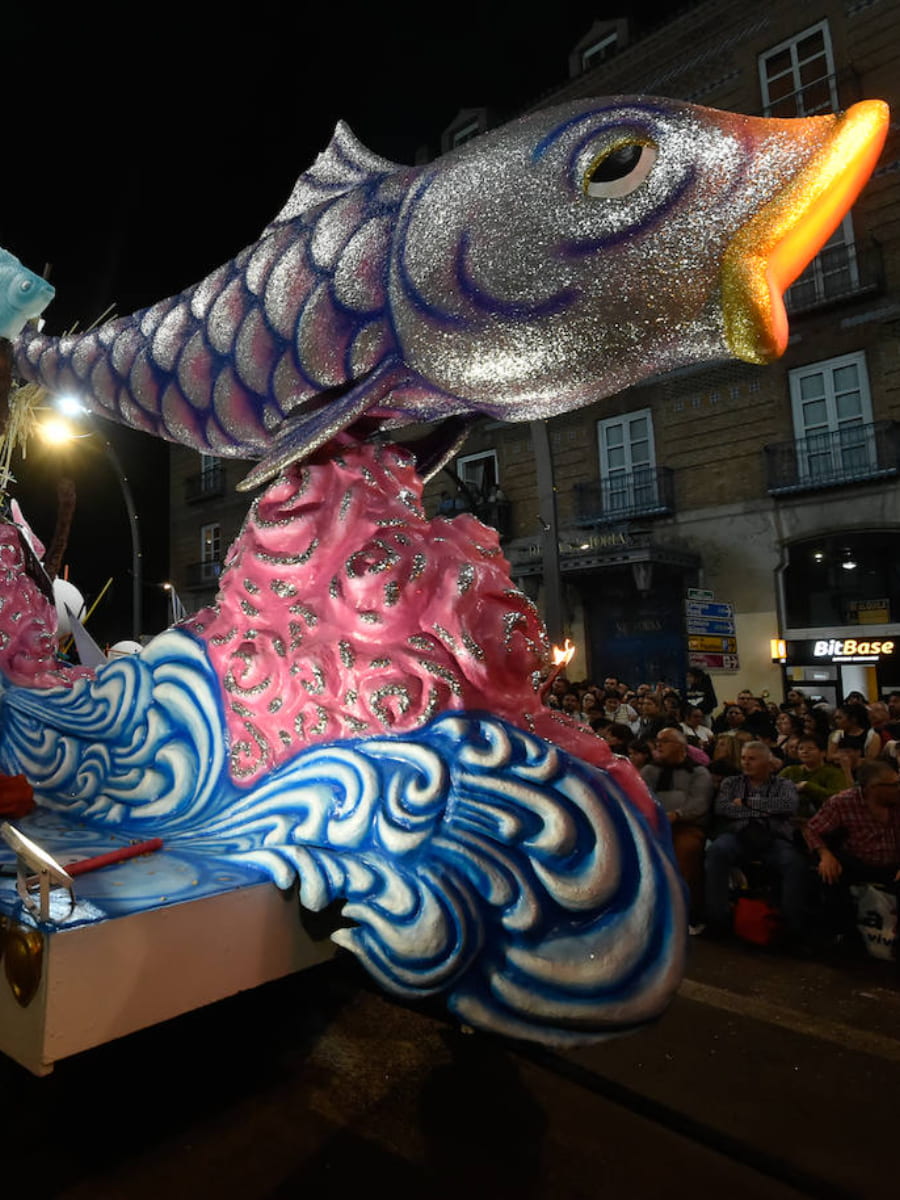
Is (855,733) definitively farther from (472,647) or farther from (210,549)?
(210,549)

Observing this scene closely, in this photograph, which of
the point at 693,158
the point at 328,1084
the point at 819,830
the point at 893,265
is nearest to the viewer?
the point at 693,158

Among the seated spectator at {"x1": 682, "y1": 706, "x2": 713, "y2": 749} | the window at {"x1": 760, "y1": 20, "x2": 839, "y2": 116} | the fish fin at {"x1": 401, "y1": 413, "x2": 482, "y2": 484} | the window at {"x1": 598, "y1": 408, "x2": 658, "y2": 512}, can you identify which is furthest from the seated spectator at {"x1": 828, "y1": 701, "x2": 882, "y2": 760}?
the window at {"x1": 760, "y1": 20, "x2": 839, "y2": 116}

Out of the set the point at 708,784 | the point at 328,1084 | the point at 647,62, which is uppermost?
the point at 647,62

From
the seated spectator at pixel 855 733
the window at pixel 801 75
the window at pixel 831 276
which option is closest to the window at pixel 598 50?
the window at pixel 801 75

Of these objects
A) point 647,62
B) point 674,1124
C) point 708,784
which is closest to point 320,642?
point 674,1124

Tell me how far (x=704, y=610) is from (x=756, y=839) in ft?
12.7

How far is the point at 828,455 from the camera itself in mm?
12148

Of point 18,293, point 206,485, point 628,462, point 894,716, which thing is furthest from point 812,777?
point 206,485

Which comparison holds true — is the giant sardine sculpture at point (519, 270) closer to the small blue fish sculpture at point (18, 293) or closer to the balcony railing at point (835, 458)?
the small blue fish sculpture at point (18, 293)

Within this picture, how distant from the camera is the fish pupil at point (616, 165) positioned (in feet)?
5.77

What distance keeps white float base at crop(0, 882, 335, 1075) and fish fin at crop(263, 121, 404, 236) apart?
1877 millimetres

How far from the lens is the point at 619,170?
1.77 meters

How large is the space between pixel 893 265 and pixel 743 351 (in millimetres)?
12331

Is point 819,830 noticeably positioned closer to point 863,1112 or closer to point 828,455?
point 863,1112
